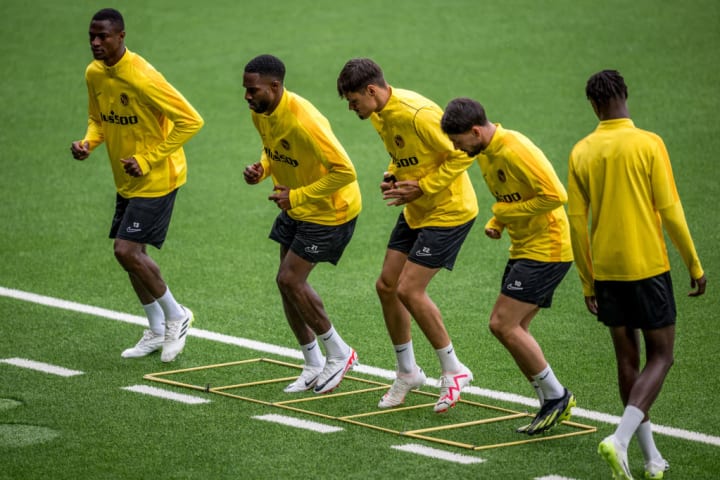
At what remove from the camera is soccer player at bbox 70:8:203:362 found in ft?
33.2

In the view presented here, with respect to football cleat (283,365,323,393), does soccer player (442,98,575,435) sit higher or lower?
higher

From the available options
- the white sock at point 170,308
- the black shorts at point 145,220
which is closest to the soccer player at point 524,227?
the black shorts at point 145,220

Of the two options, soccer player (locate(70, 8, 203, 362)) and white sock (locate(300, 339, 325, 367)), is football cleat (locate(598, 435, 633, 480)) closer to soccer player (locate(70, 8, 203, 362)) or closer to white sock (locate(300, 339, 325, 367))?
white sock (locate(300, 339, 325, 367))

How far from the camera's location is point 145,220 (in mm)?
10258

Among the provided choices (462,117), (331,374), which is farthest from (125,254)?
(462,117)

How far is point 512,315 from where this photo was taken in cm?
824

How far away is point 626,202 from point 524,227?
127 centimetres

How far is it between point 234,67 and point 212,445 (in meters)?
14.8

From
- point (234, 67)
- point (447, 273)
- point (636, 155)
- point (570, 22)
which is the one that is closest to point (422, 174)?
point (636, 155)

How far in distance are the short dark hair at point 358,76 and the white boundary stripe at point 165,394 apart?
2.51m

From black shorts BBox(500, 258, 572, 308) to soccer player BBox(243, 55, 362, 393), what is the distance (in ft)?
4.83

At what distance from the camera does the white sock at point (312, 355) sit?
31.6 feet

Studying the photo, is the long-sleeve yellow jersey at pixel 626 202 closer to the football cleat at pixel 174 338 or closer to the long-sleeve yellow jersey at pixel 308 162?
the long-sleeve yellow jersey at pixel 308 162

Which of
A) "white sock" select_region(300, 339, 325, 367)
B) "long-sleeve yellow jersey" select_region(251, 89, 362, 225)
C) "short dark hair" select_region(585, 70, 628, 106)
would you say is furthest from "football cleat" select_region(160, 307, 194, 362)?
"short dark hair" select_region(585, 70, 628, 106)
